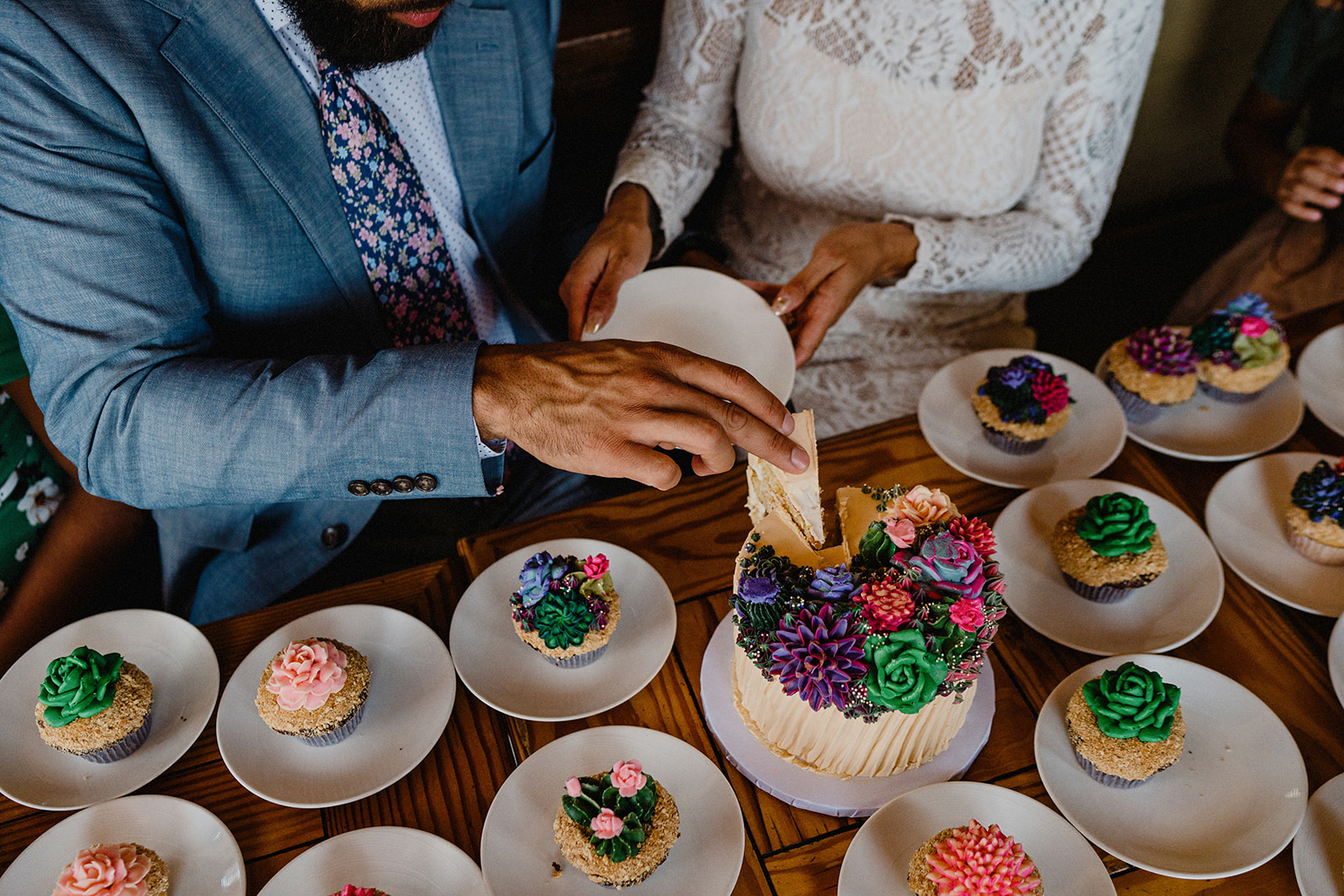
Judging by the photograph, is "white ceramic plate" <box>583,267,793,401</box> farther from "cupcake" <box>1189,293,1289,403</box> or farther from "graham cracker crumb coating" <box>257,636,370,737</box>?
"cupcake" <box>1189,293,1289,403</box>

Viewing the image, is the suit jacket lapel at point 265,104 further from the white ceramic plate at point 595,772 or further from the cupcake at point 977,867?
the cupcake at point 977,867

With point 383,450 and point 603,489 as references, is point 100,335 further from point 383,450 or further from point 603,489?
point 603,489

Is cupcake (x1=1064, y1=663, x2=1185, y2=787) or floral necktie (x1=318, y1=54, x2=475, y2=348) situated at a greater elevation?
floral necktie (x1=318, y1=54, x2=475, y2=348)

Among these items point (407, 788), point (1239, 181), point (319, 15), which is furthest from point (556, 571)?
point (1239, 181)

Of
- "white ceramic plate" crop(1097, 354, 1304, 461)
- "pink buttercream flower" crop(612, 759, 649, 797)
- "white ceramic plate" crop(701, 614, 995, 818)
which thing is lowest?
"white ceramic plate" crop(701, 614, 995, 818)

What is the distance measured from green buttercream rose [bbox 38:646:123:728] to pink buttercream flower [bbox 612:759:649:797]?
0.62 m

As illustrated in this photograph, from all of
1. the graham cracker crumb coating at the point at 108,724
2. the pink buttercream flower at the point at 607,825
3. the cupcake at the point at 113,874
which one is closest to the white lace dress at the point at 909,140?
the pink buttercream flower at the point at 607,825

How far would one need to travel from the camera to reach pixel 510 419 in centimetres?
106

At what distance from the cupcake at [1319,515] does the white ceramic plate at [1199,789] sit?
308 mm

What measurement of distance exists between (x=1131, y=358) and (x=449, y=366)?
112 cm

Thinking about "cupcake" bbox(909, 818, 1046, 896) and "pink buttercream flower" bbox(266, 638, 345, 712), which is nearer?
"cupcake" bbox(909, 818, 1046, 896)

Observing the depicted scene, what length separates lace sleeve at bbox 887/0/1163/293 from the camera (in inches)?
60.9

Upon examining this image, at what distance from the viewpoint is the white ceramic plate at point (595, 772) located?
2.89 ft

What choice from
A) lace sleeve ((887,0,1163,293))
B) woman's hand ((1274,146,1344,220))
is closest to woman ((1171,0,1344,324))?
woman's hand ((1274,146,1344,220))
